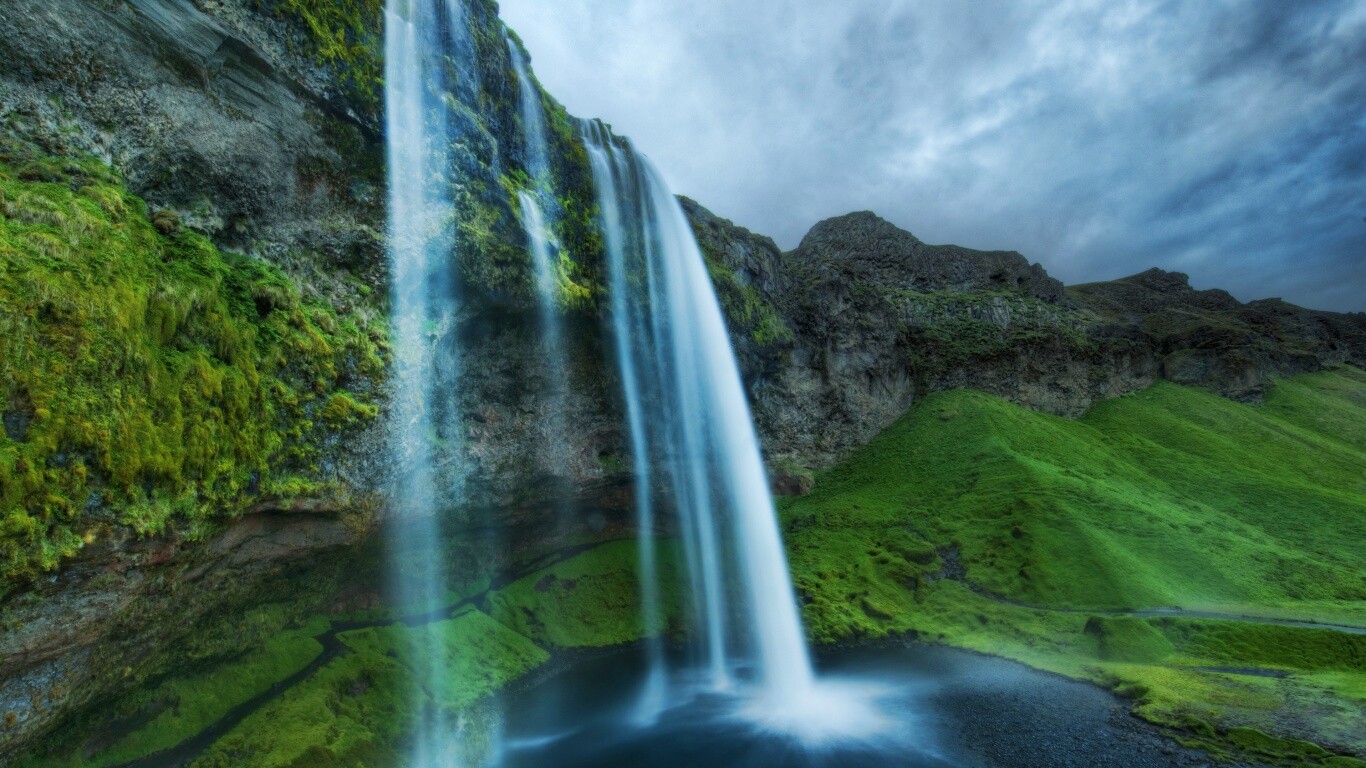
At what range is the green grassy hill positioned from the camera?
2011 cm

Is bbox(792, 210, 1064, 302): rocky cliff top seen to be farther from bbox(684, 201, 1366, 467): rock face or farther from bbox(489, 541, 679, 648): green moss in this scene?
bbox(489, 541, 679, 648): green moss

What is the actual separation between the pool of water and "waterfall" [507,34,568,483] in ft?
40.6

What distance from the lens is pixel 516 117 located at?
84.4 ft

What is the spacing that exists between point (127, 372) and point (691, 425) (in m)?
24.2

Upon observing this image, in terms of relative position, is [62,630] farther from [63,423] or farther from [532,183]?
[532,183]

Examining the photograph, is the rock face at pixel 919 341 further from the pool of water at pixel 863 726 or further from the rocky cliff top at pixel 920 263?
the pool of water at pixel 863 726

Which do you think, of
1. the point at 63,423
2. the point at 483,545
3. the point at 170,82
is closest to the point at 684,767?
the point at 483,545

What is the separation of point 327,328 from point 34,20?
9.21 metres

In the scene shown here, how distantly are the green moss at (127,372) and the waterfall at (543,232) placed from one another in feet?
31.9

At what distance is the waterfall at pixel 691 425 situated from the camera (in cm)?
2909

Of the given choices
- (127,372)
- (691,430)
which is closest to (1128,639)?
(691,430)

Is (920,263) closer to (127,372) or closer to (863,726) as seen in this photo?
(863,726)

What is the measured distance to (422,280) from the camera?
21078mm

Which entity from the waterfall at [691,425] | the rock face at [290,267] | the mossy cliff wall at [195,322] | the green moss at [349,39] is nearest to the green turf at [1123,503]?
the waterfall at [691,425]
